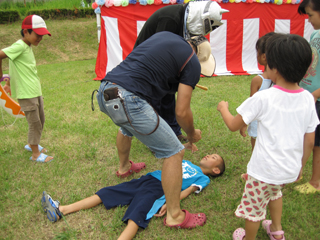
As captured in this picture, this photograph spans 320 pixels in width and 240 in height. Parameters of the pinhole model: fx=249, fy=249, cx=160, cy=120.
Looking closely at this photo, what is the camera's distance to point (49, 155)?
315 cm

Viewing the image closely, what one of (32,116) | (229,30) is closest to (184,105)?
(32,116)

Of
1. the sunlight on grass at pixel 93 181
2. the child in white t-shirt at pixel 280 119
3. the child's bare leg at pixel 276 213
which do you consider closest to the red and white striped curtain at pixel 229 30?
the sunlight on grass at pixel 93 181

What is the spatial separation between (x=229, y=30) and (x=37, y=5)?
14.2 m

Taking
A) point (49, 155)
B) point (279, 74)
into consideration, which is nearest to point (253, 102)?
point (279, 74)

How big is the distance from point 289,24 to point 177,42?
742cm

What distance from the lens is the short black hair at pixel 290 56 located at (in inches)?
53.3

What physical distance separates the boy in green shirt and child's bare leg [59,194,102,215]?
102 cm

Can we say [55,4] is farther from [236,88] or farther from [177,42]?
[177,42]

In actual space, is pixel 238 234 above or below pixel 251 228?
below

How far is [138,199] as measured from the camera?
2.13 m

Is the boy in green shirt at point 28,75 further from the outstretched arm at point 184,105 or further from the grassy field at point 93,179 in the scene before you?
the outstretched arm at point 184,105

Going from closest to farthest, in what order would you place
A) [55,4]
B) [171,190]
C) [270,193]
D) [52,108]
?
[270,193] < [171,190] < [52,108] < [55,4]

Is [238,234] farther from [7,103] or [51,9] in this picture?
[51,9]

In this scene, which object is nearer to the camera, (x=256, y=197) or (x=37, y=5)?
(x=256, y=197)
